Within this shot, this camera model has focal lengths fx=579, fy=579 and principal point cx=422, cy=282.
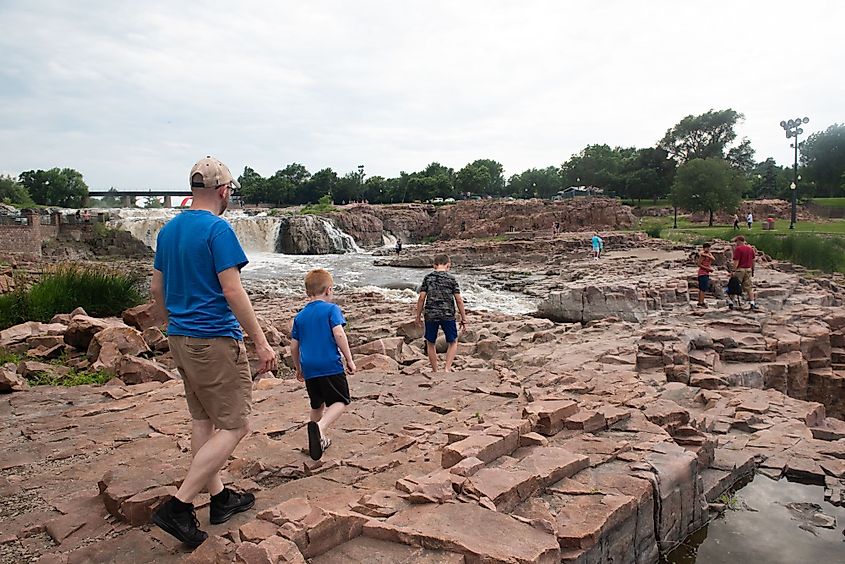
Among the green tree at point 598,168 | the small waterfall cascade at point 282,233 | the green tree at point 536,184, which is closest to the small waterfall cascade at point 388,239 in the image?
the small waterfall cascade at point 282,233

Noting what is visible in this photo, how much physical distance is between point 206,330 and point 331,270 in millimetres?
28214

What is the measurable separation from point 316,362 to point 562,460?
1885 mm

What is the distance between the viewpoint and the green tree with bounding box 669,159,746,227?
41.2 meters

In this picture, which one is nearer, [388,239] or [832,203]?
[832,203]

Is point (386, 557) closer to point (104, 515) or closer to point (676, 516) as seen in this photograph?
point (104, 515)

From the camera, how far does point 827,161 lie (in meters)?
57.1

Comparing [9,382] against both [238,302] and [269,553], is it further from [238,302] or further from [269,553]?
[269,553]

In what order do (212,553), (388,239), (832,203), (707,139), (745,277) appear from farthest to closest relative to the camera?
(707,139)
(388,239)
(832,203)
(745,277)
(212,553)

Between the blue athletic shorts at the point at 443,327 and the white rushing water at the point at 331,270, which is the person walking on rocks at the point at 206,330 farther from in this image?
the white rushing water at the point at 331,270

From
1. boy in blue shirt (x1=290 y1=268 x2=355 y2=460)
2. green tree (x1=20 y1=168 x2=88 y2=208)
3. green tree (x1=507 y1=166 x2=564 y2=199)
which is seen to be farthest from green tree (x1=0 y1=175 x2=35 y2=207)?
boy in blue shirt (x1=290 y1=268 x2=355 y2=460)

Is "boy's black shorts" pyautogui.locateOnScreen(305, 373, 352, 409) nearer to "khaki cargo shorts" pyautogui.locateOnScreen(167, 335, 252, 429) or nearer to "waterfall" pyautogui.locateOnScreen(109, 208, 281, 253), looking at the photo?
"khaki cargo shorts" pyautogui.locateOnScreen(167, 335, 252, 429)

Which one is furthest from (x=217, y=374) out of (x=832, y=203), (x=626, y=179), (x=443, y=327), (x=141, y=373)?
(x=626, y=179)

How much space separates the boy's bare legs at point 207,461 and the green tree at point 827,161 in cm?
6607

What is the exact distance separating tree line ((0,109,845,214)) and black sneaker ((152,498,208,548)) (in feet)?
145
